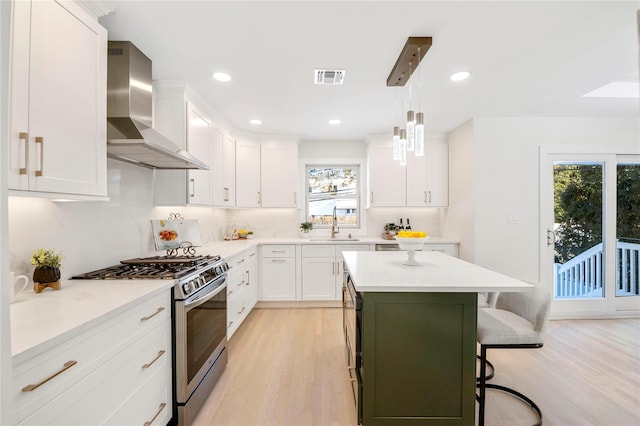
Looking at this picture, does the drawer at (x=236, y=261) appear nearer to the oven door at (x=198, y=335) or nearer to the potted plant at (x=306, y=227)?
the oven door at (x=198, y=335)

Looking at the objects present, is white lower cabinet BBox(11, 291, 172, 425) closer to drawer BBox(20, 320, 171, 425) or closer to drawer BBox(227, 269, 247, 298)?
drawer BBox(20, 320, 171, 425)

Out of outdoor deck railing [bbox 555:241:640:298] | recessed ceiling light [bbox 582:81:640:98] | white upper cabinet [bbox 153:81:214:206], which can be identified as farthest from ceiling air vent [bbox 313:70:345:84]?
outdoor deck railing [bbox 555:241:640:298]

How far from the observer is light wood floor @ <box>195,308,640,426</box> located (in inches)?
74.8

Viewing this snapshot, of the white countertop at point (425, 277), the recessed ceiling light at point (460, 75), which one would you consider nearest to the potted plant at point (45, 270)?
the white countertop at point (425, 277)

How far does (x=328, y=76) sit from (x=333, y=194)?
248 cm

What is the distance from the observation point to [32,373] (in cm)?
89

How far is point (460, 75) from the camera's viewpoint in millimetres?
2451

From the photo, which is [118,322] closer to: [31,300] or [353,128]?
[31,300]

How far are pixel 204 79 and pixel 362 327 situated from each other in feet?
7.80

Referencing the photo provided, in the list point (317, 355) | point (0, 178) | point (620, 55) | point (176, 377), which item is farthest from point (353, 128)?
point (0, 178)

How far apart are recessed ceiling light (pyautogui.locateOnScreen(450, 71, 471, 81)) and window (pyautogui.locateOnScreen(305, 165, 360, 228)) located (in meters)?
2.33

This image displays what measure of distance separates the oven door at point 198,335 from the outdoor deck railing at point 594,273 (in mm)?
3988

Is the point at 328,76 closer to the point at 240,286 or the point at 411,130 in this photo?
the point at 411,130

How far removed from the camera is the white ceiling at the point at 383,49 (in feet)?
5.48
